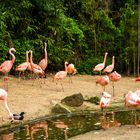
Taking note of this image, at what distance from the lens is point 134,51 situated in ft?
59.3

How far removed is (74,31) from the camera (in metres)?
18.0

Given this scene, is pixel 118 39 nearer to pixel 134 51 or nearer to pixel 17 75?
pixel 134 51

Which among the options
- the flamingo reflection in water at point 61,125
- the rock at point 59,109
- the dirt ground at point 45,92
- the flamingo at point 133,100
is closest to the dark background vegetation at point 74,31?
the dirt ground at point 45,92

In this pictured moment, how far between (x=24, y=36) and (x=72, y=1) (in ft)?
10.4

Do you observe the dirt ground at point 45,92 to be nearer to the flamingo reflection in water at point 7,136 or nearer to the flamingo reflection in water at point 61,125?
the flamingo reflection in water at point 61,125

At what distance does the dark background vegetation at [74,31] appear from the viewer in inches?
652

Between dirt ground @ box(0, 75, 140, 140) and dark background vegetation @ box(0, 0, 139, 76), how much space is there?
1151mm

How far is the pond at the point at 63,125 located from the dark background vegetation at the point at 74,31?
209 inches

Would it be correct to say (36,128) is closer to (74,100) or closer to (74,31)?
(74,100)

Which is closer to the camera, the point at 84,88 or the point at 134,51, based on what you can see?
the point at 84,88

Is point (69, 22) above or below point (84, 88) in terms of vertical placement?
above

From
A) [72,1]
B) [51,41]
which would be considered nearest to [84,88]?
[51,41]

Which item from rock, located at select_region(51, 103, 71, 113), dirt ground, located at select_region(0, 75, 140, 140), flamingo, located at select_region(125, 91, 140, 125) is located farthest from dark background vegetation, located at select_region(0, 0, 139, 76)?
flamingo, located at select_region(125, 91, 140, 125)

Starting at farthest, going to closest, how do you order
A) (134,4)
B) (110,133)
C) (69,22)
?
1. (134,4)
2. (69,22)
3. (110,133)
